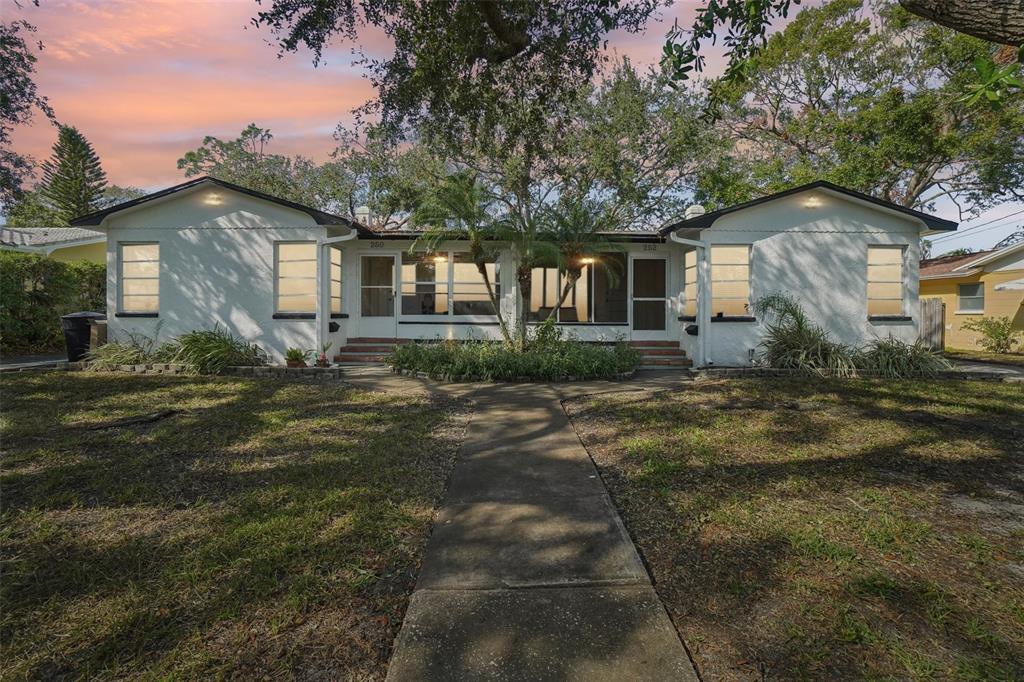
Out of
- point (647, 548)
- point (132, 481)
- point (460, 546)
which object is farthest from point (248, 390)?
point (647, 548)

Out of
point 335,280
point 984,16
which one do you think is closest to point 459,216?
point 335,280

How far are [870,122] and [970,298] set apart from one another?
7.25 meters

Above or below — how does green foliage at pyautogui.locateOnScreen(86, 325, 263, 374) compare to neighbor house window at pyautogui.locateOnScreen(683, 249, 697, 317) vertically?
below

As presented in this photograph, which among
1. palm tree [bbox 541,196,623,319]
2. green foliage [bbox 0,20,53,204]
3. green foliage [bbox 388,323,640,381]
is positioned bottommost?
green foliage [bbox 388,323,640,381]

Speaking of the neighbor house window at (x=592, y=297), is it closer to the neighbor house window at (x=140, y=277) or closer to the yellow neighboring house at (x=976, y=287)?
the neighbor house window at (x=140, y=277)

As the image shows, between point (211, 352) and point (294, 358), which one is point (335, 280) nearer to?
point (294, 358)

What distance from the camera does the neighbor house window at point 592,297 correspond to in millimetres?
13281

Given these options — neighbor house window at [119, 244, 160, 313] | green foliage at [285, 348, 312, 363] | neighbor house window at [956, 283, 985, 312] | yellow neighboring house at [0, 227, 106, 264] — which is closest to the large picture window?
green foliage at [285, 348, 312, 363]

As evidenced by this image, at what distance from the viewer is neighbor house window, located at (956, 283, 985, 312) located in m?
17.5

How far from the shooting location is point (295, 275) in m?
11.3

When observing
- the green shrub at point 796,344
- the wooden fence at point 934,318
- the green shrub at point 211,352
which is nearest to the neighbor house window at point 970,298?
the wooden fence at point 934,318

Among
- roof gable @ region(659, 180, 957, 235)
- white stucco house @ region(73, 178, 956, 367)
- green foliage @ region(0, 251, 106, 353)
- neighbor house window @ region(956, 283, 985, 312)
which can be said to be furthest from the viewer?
neighbor house window @ region(956, 283, 985, 312)

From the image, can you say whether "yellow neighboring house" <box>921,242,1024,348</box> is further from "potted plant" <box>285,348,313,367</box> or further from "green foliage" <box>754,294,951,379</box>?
"potted plant" <box>285,348,313,367</box>

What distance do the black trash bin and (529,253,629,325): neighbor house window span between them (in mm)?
9764
